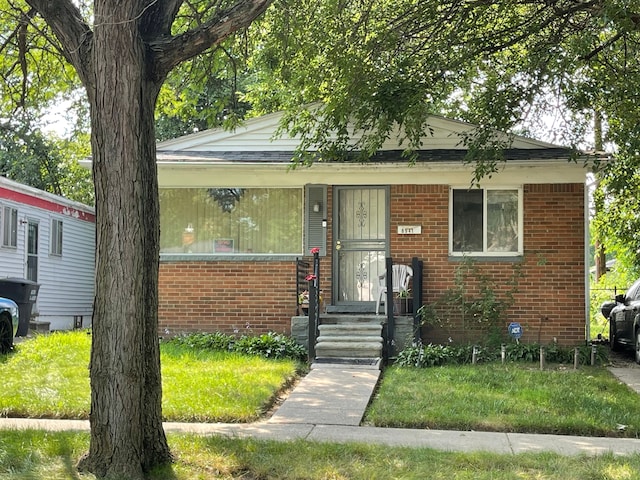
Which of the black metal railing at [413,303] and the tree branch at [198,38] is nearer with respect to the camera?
the tree branch at [198,38]

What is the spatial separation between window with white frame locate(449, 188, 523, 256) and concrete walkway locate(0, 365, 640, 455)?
5.15 meters

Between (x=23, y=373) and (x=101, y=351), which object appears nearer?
(x=101, y=351)

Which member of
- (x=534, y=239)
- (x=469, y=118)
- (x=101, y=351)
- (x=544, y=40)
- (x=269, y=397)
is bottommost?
(x=269, y=397)

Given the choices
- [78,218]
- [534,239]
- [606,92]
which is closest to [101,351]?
[606,92]

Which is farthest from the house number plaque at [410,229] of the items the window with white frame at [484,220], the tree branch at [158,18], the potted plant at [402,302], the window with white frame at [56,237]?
the window with white frame at [56,237]

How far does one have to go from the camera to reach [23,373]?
32.4ft

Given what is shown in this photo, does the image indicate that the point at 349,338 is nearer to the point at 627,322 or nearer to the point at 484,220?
the point at 484,220

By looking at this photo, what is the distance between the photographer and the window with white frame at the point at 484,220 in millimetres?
13188

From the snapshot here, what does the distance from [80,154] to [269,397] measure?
61.5 ft

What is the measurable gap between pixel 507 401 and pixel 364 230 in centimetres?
560

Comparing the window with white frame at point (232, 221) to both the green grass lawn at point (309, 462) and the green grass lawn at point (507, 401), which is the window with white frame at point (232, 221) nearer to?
the green grass lawn at point (507, 401)

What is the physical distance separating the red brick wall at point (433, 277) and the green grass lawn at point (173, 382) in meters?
1.32

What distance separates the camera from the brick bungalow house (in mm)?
12914

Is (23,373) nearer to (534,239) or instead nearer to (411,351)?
(411,351)
